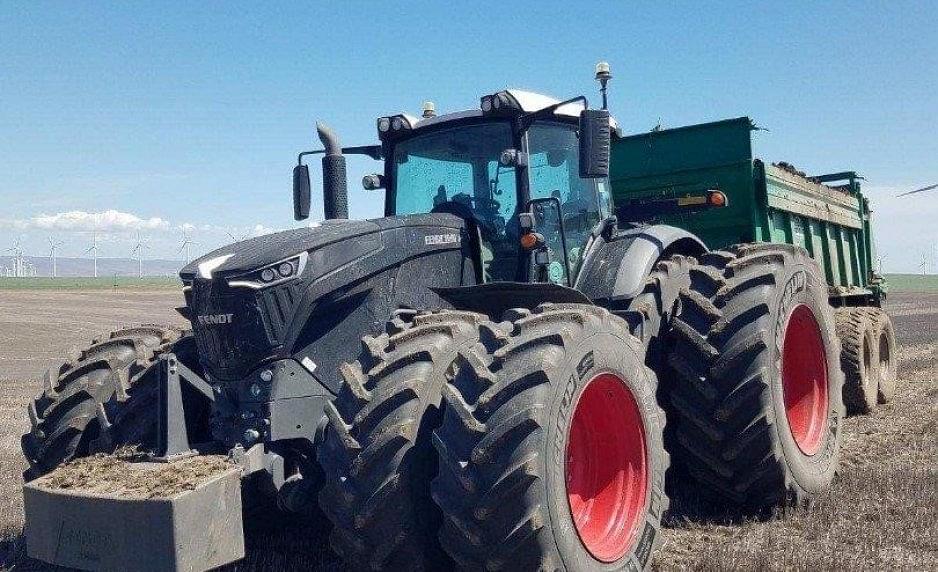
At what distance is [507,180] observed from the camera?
5.81m

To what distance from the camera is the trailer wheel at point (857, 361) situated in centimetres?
1009

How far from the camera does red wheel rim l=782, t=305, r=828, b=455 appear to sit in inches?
263

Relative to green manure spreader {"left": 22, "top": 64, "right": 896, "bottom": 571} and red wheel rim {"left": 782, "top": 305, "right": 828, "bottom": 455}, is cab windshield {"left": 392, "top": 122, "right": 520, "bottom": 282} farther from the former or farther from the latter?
red wheel rim {"left": 782, "top": 305, "right": 828, "bottom": 455}

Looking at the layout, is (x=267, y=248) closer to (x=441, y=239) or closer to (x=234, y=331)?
(x=234, y=331)

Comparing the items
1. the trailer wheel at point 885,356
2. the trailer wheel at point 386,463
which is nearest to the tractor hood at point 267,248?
the trailer wheel at point 386,463

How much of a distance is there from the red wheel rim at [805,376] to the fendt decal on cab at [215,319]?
4.13m

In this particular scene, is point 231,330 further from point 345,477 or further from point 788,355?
point 788,355

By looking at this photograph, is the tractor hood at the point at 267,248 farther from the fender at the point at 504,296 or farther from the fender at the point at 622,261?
the fender at the point at 622,261

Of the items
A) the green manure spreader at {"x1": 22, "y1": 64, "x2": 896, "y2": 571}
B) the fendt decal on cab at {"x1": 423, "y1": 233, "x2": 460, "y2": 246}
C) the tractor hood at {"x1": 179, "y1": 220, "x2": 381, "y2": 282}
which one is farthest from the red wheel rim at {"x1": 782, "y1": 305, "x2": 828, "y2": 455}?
the tractor hood at {"x1": 179, "y1": 220, "x2": 381, "y2": 282}

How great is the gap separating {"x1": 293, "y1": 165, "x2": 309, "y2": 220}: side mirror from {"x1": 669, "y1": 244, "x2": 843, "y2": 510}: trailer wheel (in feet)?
9.11

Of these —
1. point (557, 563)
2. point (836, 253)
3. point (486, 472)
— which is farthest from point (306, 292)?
point (836, 253)

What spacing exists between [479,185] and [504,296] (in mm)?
892

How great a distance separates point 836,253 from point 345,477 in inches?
347

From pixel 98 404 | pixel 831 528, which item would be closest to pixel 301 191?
pixel 98 404
